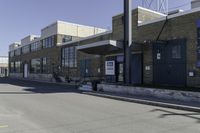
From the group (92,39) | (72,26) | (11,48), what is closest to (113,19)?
(92,39)

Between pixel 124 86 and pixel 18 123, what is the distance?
12.1 metres

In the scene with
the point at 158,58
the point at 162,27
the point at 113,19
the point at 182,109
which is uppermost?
the point at 113,19

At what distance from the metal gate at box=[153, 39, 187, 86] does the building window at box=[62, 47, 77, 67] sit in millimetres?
17790

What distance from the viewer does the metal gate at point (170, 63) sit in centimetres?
2117

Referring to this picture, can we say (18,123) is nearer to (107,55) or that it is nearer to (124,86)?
(124,86)

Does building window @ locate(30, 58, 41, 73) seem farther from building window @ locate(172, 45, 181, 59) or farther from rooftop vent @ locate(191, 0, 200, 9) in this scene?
building window @ locate(172, 45, 181, 59)

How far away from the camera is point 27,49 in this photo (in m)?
61.7

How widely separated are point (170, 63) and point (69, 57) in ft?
68.6

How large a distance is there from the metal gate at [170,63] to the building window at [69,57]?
17.8 meters

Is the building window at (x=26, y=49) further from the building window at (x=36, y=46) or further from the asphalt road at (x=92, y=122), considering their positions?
the asphalt road at (x=92, y=122)

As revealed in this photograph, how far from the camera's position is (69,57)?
4050cm

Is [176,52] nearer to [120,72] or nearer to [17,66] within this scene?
[120,72]

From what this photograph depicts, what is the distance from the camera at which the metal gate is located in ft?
69.5

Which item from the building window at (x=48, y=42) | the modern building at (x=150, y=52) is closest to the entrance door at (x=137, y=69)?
the modern building at (x=150, y=52)
